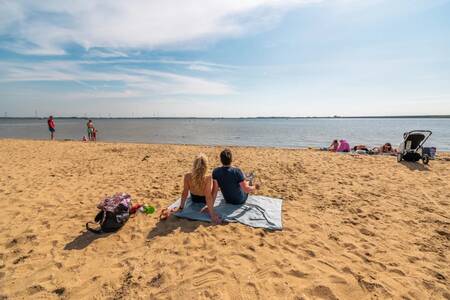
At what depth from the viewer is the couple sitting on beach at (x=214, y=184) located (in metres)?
4.47

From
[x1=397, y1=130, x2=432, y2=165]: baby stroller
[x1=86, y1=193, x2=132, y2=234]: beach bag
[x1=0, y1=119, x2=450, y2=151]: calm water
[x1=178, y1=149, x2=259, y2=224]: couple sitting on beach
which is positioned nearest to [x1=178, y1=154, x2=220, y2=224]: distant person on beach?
[x1=178, y1=149, x2=259, y2=224]: couple sitting on beach

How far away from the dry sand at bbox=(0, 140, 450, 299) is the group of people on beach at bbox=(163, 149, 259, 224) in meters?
0.53

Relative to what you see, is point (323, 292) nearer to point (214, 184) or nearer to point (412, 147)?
point (214, 184)

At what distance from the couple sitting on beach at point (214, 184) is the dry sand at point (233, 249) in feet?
1.87

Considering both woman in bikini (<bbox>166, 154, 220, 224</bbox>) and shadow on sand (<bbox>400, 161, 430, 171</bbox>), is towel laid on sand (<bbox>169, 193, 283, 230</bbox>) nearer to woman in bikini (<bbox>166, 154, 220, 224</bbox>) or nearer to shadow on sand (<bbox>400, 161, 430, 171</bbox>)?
woman in bikini (<bbox>166, 154, 220, 224</bbox>)

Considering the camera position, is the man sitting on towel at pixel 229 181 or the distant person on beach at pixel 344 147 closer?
the man sitting on towel at pixel 229 181

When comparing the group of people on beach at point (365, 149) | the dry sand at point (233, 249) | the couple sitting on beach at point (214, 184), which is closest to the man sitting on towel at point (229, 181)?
the couple sitting on beach at point (214, 184)

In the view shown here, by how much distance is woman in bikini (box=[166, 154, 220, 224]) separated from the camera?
175 inches

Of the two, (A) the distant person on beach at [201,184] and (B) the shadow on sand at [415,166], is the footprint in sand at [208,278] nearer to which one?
(A) the distant person on beach at [201,184]

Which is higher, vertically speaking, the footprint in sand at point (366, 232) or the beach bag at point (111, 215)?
the beach bag at point (111, 215)

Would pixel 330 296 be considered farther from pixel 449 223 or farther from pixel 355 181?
pixel 355 181

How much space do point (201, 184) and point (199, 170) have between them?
358 millimetres

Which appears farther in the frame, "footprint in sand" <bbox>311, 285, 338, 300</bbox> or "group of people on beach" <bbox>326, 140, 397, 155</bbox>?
"group of people on beach" <bbox>326, 140, 397, 155</bbox>

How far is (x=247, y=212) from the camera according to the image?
4816 millimetres
